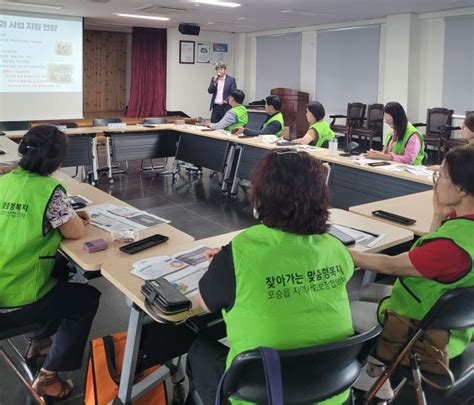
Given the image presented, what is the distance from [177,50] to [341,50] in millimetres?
3915

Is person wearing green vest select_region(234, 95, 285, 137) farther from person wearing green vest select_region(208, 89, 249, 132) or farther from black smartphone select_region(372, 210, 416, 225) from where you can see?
black smartphone select_region(372, 210, 416, 225)

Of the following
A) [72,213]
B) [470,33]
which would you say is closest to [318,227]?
[72,213]

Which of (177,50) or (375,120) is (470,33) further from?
(177,50)

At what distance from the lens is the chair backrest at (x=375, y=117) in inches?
354

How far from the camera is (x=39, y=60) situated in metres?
9.19

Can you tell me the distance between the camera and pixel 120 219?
2.44 metres

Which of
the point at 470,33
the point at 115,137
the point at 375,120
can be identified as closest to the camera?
the point at 115,137

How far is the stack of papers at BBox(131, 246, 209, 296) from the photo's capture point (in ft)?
5.58

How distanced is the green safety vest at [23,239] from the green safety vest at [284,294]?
0.99 m

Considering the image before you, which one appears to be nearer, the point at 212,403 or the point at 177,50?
the point at 212,403

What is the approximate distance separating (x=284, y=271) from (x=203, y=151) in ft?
16.6

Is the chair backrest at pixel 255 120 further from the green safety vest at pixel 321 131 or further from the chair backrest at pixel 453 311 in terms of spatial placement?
the chair backrest at pixel 453 311

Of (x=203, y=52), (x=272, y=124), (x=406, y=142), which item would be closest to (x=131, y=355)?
(x=406, y=142)

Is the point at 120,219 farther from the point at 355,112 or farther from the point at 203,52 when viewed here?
the point at 203,52
